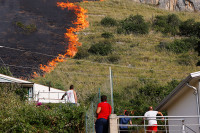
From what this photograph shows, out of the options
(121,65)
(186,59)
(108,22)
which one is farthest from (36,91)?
(108,22)

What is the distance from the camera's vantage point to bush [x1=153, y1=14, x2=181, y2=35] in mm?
47625

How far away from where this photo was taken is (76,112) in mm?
16016

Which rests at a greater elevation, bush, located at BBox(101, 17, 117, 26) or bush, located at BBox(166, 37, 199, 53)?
bush, located at BBox(101, 17, 117, 26)

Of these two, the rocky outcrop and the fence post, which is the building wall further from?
the rocky outcrop

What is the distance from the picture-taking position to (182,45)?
42031mm

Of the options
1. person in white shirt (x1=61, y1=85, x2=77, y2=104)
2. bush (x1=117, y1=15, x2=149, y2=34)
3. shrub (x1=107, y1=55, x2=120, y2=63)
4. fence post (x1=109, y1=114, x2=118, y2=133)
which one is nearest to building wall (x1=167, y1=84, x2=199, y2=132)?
fence post (x1=109, y1=114, x2=118, y2=133)

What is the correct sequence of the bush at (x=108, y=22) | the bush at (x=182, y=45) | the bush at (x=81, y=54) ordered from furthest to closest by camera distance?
the bush at (x=108, y=22)
the bush at (x=182, y=45)
the bush at (x=81, y=54)

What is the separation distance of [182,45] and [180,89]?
28489 mm

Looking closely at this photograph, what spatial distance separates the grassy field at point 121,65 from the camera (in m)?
30.8

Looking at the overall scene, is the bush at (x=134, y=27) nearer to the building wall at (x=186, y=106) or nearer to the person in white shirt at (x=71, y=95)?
the building wall at (x=186, y=106)

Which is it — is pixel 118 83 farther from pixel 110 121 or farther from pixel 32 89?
pixel 110 121

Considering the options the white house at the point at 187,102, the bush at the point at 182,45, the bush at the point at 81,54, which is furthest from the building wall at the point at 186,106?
the bush at the point at 182,45

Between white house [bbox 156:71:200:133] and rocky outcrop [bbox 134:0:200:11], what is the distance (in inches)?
1804

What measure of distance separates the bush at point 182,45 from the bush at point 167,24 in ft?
14.0
